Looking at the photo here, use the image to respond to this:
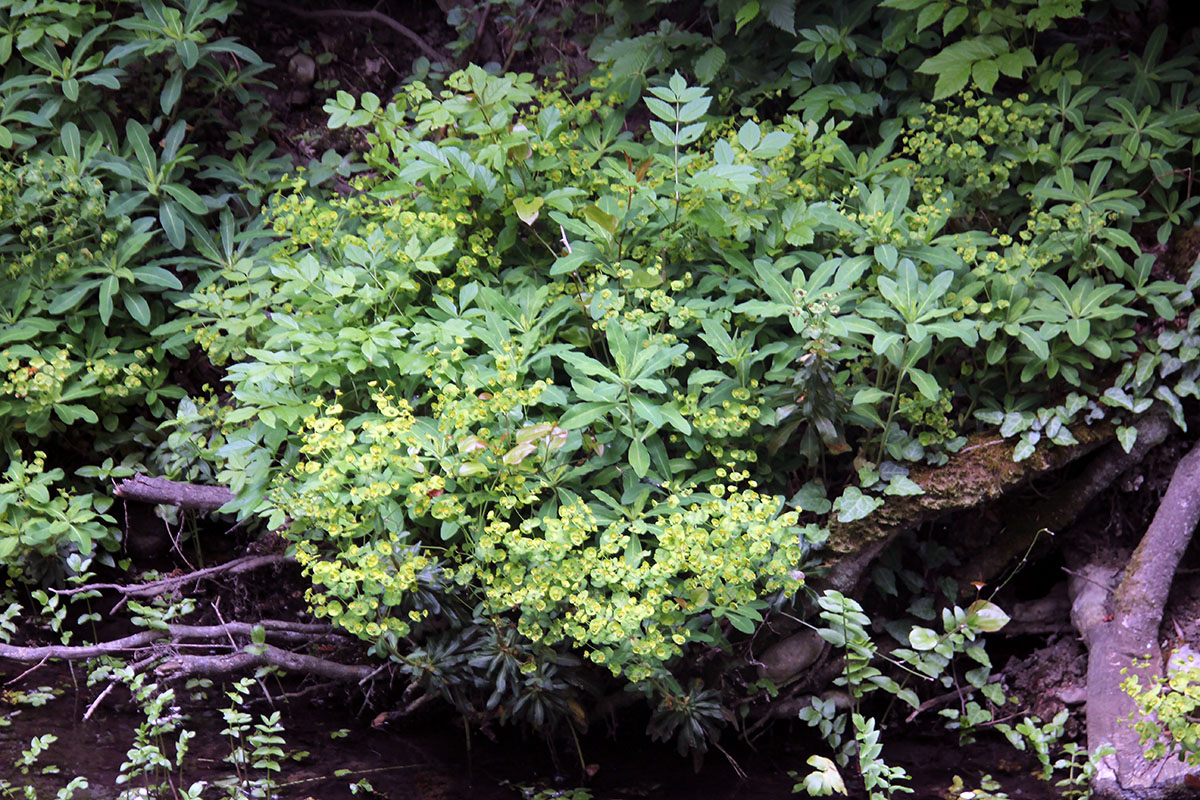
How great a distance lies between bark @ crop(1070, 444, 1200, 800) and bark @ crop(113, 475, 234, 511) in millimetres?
3386

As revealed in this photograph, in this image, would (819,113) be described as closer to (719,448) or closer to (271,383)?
(719,448)

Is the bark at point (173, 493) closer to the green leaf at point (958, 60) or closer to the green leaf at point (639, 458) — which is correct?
the green leaf at point (639, 458)

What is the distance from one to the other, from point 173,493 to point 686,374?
2.17 m

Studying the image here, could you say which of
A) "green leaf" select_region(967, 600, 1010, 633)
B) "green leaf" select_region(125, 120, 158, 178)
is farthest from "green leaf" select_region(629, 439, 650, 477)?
"green leaf" select_region(125, 120, 158, 178)

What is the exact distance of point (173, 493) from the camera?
4.12 m

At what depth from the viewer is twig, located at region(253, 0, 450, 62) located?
5.87m

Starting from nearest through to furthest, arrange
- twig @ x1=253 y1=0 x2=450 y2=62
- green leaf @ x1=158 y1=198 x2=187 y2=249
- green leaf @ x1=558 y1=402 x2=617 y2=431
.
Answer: green leaf @ x1=558 y1=402 x2=617 y2=431 < green leaf @ x1=158 y1=198 x2=187 y2=249 < twig @ x1=253 y1=0 x2=450 y2=62

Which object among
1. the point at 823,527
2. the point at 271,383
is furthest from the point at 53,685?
the point at 823,527

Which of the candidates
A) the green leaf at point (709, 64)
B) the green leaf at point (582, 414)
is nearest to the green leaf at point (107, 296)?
the green leaf at point (582, 414)

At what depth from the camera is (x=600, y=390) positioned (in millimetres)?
3330

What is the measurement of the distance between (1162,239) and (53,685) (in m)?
4.72

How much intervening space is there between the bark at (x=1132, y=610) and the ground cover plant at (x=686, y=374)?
26 millimetres

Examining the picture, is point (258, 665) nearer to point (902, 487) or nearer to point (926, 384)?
point (902, 487)

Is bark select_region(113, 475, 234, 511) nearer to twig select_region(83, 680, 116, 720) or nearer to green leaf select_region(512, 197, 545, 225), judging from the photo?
twig select_region(83, 680, 116, 720)
